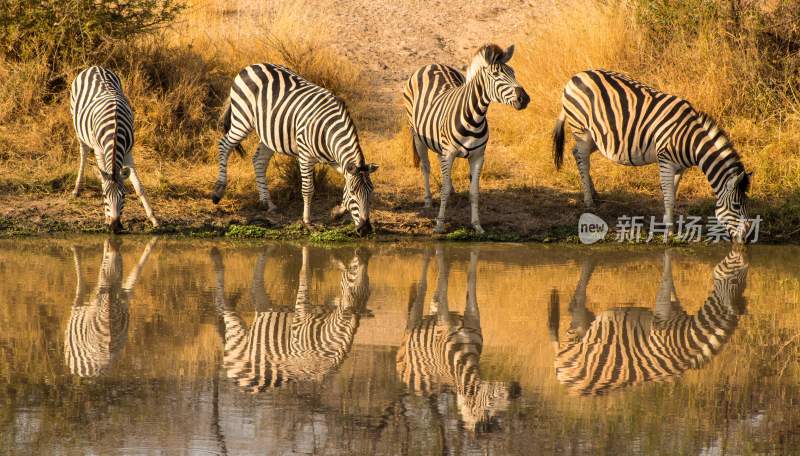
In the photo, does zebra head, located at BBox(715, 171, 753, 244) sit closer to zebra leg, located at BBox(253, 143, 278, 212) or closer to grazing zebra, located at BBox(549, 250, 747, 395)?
grazing zebra, located at BBox(549, 250, 747, 395)

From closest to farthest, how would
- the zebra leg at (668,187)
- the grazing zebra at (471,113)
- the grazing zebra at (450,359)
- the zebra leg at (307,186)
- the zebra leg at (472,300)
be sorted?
1. the grazing zebra at (450,359)
2. the zebra leg at (472,300)
3. the grazing zebra at (471,113)
4. the zebra leg at (668,187)
5. the zebra leg at (307,186)

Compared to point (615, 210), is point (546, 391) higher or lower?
lower

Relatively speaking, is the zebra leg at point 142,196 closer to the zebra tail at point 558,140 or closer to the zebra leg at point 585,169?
the zebra tail at point 558,140

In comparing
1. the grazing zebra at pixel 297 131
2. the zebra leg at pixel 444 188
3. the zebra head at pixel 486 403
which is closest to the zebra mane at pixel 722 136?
the zebra leg at pixel 444 188

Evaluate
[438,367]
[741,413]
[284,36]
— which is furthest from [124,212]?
[741,413]

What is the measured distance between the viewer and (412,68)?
1728 centimetres

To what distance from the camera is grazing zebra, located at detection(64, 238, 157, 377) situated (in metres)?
7.05

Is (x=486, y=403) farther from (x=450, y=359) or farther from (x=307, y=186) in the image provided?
(x=307, y=186)

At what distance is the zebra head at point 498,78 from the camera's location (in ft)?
37.4

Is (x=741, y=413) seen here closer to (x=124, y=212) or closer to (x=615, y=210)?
(x=615, y=210)

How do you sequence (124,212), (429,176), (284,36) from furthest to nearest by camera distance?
(284,36), (429,176), (124,212)

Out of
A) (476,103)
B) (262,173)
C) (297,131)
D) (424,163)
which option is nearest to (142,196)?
(262,173)

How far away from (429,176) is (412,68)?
181 inches

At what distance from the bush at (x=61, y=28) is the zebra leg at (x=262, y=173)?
3211 millimetres
